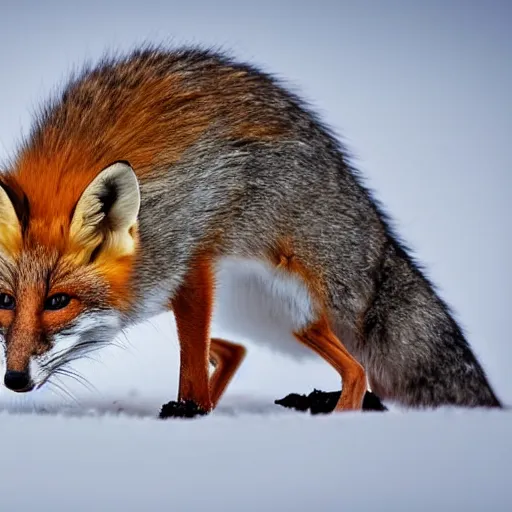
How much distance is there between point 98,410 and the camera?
339cm

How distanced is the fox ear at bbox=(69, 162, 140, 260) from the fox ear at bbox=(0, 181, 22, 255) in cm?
17

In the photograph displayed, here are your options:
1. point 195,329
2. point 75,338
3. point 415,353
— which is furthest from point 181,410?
point 415,353

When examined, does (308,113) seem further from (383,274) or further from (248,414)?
(248,414)

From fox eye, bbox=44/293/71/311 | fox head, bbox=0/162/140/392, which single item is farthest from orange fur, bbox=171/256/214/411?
fox eye, bbox=44/293/71/311

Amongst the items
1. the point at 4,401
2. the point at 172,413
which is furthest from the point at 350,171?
the point at 4,401

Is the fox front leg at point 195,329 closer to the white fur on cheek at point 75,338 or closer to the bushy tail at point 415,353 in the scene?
the white fur on cheek at point 75,338

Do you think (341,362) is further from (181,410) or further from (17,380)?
(17,380)

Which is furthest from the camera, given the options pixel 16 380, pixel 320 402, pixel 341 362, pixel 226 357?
pixel 226 357

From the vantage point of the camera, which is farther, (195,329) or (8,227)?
(195,329)

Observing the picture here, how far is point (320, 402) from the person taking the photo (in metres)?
3.72

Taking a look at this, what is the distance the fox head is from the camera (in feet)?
A: 9.36

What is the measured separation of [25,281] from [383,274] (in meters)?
1.35

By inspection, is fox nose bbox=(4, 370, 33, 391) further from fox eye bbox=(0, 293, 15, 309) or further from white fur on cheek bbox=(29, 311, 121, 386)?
fox eye bbox=(0, 293, 15, 309)

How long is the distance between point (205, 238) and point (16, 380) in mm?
847
